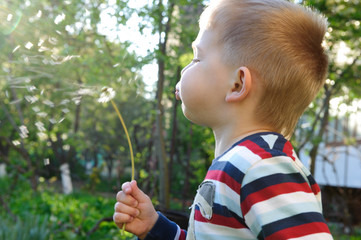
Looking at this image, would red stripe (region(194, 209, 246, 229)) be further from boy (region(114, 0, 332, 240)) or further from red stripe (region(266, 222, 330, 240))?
red stripe (region(266, 222, 330, 240))

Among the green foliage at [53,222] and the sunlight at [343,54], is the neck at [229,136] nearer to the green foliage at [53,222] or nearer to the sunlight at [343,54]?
the green foliage at [53,222]

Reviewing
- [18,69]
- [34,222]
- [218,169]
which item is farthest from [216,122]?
[18,69]

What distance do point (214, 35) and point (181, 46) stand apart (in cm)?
316

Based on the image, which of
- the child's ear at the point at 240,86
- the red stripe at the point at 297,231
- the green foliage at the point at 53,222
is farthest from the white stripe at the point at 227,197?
the green foliage at the point at 53,222

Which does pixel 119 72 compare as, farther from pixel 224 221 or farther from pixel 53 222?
pixel 224 221

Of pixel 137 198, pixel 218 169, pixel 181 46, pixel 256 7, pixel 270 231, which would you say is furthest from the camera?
pixel 181 46

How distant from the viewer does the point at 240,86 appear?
45.4 inches

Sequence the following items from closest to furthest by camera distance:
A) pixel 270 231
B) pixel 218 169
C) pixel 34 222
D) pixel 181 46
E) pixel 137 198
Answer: pixel 270 231, pixel 218 169, pixel 137 198, pixel 34 222, pixel 181 46

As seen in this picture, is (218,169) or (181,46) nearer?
(218,169)

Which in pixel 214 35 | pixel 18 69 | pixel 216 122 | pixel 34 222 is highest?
pixel 214 35

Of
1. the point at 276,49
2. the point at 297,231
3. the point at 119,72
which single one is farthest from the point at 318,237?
the point at 119,72

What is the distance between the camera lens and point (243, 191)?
96 cm

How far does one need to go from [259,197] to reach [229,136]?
29 cm

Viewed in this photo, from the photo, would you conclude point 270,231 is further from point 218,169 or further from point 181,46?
point 181,46
